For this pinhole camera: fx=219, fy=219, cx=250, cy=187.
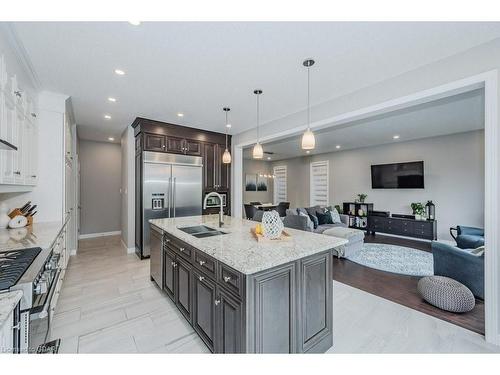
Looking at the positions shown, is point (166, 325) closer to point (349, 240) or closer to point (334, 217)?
point (349, 240)

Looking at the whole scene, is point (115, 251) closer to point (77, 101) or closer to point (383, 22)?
Answer: point (77, 101)

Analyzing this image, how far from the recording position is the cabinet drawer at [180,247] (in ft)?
6.53

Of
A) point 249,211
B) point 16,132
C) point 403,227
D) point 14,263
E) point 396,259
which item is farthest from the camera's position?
point 249,211

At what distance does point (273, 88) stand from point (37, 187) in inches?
136

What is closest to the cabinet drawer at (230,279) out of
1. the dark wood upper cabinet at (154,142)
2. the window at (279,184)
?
the dark wood upper cabinet at (154,142)

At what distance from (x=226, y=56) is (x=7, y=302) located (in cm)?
233

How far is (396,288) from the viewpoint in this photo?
292 cm

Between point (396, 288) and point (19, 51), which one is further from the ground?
point (19, 51)

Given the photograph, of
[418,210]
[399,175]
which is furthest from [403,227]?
[399,175]

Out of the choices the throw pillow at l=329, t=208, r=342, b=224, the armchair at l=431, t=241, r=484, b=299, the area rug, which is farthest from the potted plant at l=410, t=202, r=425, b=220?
the armchair at l=431, t=241, r=484, b=299

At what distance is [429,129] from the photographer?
15.9 feet

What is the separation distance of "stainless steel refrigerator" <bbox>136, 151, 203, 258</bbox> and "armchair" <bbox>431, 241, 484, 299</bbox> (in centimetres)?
411
